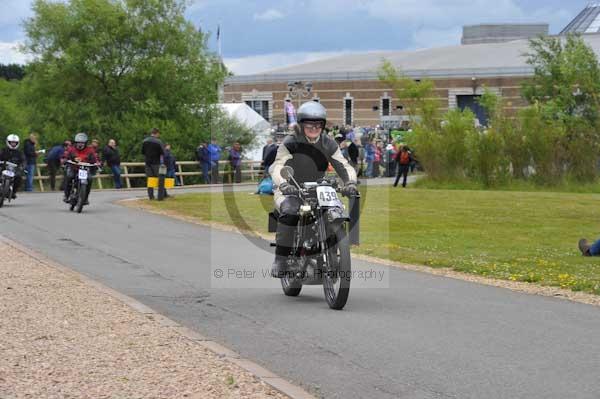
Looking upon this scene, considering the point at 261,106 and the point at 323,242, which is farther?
the point at 261,106

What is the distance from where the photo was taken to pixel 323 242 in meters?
10.6

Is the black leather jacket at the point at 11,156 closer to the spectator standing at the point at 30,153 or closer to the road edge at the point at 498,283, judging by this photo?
the road edge at the point at 498,283

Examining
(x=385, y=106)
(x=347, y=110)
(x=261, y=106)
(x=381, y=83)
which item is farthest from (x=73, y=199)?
(x=261, y=106)

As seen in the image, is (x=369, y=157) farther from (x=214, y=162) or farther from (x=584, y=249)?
(x=584, y=249)

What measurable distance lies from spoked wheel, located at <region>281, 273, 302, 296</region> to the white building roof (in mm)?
74175

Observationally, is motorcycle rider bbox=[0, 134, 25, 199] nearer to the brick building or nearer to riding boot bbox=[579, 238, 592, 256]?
riding boot bbox=[579, 238, 592, 256]

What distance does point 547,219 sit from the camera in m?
24.6

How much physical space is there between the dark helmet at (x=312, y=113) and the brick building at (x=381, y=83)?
7020cm

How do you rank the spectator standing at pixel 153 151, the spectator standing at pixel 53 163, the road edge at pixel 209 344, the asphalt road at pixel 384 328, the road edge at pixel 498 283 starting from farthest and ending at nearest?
the spectator standing at pixel 53 163
the spectator standing at pixel 153 151
the road edge at pixel 498 283
the asphalt road at pixel 384 328
the road edge at pixel 209 344

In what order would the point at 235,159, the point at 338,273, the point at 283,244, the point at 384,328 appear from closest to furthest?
the point at 384,328 < the point at 338,273 < the point at 283,244 < the point at 235,159

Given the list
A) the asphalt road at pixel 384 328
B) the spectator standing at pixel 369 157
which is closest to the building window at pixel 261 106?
the spectator standing at pixel 369 157

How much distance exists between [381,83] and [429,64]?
474 centimetres

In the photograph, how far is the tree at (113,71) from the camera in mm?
49906

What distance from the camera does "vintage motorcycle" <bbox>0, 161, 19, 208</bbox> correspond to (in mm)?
26312
